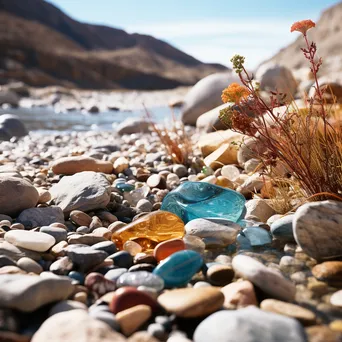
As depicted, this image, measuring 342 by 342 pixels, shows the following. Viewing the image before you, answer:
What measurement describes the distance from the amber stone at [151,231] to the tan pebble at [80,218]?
375 mm

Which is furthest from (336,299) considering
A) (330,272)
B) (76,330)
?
(76,330)

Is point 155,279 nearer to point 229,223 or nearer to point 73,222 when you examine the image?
point 229,223

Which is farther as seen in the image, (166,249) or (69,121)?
(69,121)

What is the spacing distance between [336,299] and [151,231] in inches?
39.6

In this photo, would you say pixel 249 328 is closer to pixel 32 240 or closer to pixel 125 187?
pixel 32 240

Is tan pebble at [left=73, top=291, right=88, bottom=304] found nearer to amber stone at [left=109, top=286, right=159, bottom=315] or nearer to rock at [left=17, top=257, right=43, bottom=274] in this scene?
amber stone at [left=109, top=286, right=159, bottom=315]

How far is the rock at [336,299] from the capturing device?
1.61m

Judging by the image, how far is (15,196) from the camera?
2656 millimetres

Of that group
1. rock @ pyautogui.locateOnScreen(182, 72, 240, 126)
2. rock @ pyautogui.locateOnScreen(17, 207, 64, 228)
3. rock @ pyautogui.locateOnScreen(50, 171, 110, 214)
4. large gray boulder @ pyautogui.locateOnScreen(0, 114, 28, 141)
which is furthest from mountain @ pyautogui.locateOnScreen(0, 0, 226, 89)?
rock @ pyautogui.locateOnScreen(17, 207, 64, 228)

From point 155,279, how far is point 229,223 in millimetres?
751

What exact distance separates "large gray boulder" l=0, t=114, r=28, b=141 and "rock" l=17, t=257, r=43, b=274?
17.7ft

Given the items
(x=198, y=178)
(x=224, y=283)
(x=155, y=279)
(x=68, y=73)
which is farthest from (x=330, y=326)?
(x=68, y=73)

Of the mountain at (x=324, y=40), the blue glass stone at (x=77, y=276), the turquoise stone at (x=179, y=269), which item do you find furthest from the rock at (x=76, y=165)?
the mountain at (x=324, y=40)

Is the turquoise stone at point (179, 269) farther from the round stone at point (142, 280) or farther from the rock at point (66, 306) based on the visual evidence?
the rock at point (66, 306)
